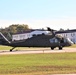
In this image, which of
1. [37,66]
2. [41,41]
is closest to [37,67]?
[37,66]

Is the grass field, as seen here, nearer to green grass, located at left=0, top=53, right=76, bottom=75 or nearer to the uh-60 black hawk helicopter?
green grass, located at left=0, top=53, right=76, bottom=75

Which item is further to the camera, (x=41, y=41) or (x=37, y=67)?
(x=41, y=41)

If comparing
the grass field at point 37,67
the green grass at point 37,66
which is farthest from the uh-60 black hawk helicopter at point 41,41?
the grass field at point 37,67

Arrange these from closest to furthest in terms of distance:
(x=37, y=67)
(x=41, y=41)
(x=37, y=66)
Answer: (x=37, y=67), (x=37, y=66), (x=41, y=41)

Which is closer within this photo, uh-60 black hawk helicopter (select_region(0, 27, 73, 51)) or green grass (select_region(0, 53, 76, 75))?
green grass (select_region(0, 53, 76, 75))

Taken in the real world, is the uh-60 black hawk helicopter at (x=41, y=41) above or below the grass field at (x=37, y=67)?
above

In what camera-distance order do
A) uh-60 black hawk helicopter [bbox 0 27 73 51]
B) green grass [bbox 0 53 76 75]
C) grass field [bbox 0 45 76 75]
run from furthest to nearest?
uh-60 black hawk helicopter [bbox 0 27 73 51] → green grass [bbox 0 53 76 75] → grass field [bbox 0 45 76 75]

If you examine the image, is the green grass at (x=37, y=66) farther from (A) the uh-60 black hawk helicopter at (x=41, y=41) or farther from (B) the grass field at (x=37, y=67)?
(A) the uh-60 black hawk helicopter at (x=41, y=41)

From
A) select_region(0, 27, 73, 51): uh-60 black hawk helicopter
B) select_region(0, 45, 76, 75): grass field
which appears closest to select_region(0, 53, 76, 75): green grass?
select_region(0, 45, 76, 75): grass field

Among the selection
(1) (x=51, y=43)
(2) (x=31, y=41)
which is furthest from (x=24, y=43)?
(1) (x=51, y=43)

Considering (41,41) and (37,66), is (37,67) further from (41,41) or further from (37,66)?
(41,41)

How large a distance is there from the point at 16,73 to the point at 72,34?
168888mm

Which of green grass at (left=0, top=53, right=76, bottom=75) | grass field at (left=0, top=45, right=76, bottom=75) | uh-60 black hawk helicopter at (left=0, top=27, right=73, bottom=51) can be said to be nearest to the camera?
grass field at (left=0, top=45, right=76, bottom=75)

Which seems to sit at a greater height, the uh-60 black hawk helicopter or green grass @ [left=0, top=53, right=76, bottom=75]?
the uh-60 black hawk helicopter
